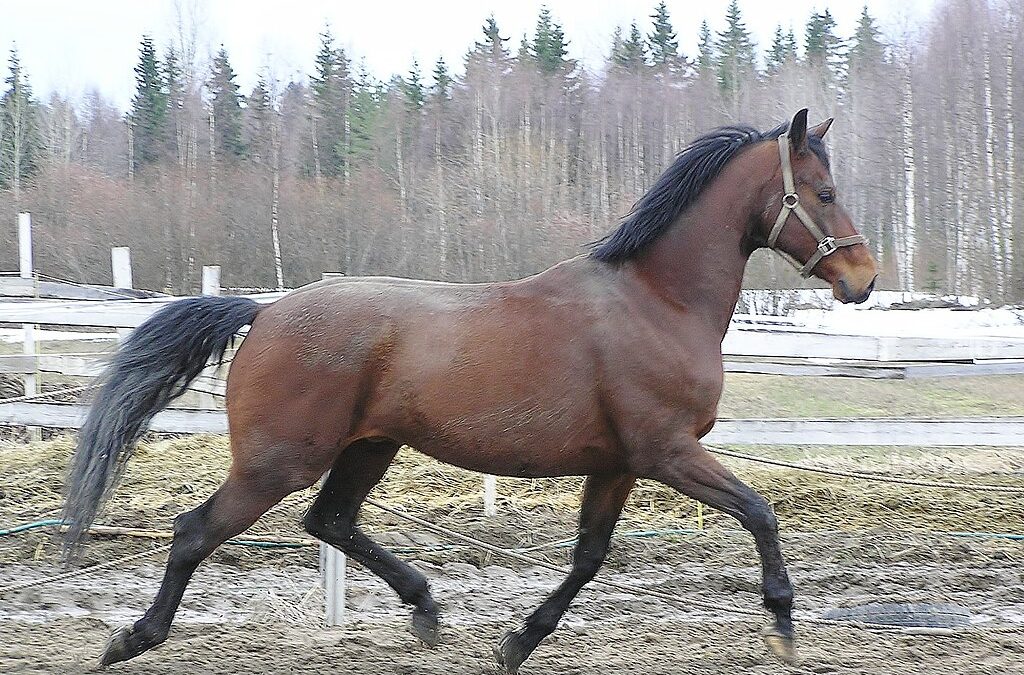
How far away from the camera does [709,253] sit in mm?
3986

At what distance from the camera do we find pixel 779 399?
12211 mm

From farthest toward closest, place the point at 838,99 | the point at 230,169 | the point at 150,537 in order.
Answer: the point at 838,99 → the point at 230,169 → the point at 150,537

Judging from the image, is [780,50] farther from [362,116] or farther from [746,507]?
[746,507]

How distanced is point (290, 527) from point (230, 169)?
21.9 meters

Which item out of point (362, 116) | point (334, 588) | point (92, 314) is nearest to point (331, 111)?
point (362, 116)

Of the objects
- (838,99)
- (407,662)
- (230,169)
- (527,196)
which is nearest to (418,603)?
(407,662)

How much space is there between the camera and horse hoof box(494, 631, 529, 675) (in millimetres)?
3908

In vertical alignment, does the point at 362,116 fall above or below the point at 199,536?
above

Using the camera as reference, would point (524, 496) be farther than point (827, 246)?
Yes

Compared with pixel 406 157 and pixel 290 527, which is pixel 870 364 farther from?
pixel 406 157

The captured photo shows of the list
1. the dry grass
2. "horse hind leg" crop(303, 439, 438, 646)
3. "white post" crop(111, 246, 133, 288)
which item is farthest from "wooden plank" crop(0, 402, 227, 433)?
"white post" crop(111, 246, 133, 288)

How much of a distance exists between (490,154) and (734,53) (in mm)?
→ 11360

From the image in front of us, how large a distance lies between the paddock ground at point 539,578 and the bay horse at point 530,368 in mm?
424

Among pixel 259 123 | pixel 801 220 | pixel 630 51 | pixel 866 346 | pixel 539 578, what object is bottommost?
pixel 539 578
